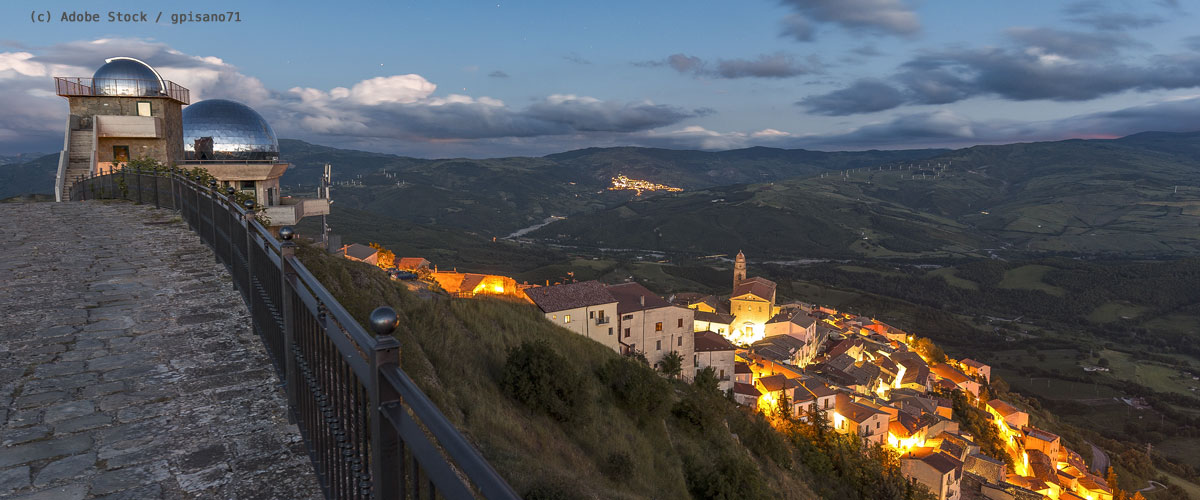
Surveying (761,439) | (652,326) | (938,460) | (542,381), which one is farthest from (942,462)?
(542,381)

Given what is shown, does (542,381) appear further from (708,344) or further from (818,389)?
(818,389)

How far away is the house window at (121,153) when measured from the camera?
94.5 feet

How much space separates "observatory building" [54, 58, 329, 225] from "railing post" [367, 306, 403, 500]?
28.1m

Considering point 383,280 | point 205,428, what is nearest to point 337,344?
point 205,428

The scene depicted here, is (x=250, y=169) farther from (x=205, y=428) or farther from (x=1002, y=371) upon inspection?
(x=1002, y=371)

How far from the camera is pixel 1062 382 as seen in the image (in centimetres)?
9025

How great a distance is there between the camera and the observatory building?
27.3 metres

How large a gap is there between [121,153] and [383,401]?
35.6 m

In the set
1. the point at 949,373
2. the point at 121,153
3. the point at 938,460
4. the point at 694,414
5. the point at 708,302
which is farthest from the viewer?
the point at 708,302

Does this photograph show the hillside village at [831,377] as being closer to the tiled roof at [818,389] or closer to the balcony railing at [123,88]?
the tiled roof at [818,389]

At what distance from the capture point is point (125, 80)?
93.4 feet

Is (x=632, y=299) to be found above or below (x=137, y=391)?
below

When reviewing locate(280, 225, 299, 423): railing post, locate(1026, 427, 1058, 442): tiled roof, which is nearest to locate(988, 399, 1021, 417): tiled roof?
locate(1026, 427, 1058, 442): tiled roof

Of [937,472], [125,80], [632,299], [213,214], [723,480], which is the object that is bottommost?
[937,472]
